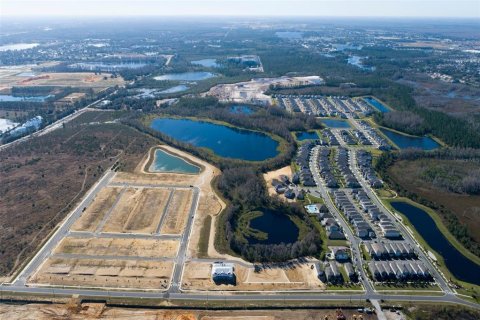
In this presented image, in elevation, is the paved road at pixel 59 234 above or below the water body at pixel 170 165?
below

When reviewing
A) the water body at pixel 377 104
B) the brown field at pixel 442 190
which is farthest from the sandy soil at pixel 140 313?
the water body at pixel 377 104

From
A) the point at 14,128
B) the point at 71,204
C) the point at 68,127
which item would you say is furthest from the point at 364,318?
the point at 14,128

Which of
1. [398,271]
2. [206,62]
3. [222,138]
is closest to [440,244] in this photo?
[398,271]

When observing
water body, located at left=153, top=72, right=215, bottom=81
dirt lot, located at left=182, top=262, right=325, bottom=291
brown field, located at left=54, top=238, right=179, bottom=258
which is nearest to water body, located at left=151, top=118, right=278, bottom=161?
brown field, located at left=54, top=238, right=179, bottom=258

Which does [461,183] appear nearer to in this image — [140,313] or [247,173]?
[247,173]

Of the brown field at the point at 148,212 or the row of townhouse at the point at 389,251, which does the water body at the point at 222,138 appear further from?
the row of townhouse at the point at 389,251

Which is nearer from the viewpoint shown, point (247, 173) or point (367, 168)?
point (247, 173)
